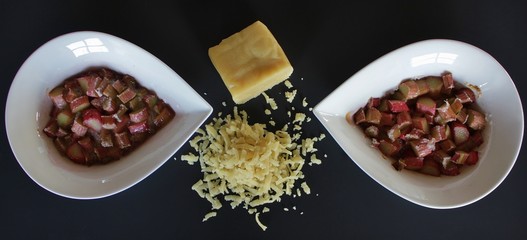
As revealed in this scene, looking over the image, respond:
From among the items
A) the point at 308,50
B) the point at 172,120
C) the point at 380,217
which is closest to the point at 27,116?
the point at 172,120

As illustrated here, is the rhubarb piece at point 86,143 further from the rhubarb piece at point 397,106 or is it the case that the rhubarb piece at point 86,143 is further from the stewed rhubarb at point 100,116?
the rhubarb piece at point 397,106

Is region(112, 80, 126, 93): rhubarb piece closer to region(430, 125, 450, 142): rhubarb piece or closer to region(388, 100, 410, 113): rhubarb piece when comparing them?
region(388, 100, 410, 113): rhubarb piece

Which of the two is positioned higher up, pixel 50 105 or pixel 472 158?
pixel 50 105

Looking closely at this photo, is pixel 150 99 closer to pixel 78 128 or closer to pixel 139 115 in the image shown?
pixel 139 115

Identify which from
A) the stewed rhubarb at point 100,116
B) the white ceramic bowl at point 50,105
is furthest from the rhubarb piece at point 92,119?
the white ceramic bowl at point 50,105

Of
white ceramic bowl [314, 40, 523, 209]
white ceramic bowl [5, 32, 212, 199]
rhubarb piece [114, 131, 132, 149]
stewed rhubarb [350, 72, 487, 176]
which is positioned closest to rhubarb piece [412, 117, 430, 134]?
stewed rhubarb [350, 72, 487, 176]

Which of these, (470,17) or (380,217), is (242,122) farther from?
(470,17)

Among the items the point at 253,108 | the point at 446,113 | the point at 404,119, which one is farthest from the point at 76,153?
the point at 446,113
